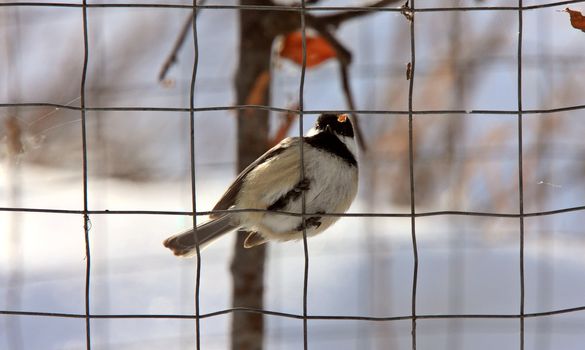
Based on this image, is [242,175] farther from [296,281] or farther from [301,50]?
[296,281]

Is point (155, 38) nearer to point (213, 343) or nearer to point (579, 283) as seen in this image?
point (213, 343)

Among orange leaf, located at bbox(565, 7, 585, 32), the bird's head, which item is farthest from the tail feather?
orange leaf, located at bbox(565, 7, 585, 32)

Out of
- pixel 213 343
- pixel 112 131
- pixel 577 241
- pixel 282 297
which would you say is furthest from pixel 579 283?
pixel 112 131

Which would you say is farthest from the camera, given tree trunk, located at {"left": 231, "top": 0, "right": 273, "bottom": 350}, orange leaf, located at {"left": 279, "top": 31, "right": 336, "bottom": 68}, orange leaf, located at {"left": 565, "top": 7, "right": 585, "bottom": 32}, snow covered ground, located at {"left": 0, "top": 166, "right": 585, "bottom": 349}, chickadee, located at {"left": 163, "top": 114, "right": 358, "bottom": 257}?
snow covered ground, located at {"left": 0, "top": 166, "right": 585, "bottom": 349}

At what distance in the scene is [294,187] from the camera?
298cm

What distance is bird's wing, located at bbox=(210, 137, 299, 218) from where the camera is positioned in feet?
10.2

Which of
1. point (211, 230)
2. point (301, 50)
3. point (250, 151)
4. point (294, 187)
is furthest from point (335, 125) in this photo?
point (301, 50)

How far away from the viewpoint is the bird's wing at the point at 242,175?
3107 millimetres

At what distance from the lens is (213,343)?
183 inches

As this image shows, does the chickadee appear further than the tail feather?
No

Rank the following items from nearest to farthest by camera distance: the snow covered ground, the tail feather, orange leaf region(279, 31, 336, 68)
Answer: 1. the tail feather
2. orange leaf region(279, 31, 336, 68)
3. the snow covered ground

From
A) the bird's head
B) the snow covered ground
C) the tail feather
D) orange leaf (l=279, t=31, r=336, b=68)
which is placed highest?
orange leaf (l=279, t=31, r=336, b=68)

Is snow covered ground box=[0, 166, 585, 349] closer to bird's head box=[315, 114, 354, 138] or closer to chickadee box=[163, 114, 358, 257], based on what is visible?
chickadee box=[163, 114, 358, 257]

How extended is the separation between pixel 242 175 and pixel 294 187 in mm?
236
